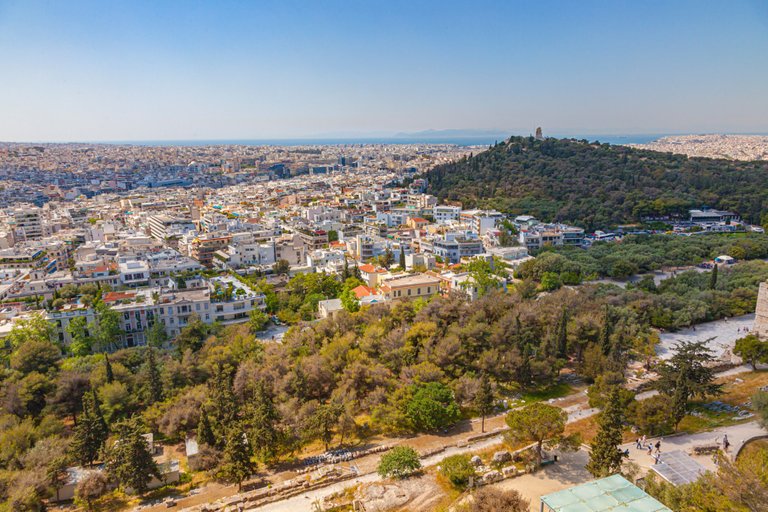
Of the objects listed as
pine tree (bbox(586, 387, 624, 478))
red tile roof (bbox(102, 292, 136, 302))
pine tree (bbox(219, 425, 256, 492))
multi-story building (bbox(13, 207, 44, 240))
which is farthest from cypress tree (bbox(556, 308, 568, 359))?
multi-story building (bbox(13, 207, 44, 240))

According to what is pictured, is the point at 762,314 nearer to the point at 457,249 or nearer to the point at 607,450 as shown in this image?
the point at 607,450

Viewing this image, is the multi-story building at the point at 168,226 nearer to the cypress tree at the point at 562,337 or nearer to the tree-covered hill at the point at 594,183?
the tree-covered hill at the point at 594,183

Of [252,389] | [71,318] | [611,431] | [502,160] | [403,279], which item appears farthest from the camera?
[502,160]

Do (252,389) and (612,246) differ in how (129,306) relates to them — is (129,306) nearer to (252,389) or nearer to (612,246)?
(252,389)

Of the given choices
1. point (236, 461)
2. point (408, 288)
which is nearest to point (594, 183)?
point (408, 288)

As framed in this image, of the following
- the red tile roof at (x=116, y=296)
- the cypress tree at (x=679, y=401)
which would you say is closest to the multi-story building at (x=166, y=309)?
the red tile roof at (x=116, y=296)


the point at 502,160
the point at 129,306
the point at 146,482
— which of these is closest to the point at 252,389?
the point at 146,482

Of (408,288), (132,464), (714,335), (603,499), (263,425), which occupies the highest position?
(603,499)
